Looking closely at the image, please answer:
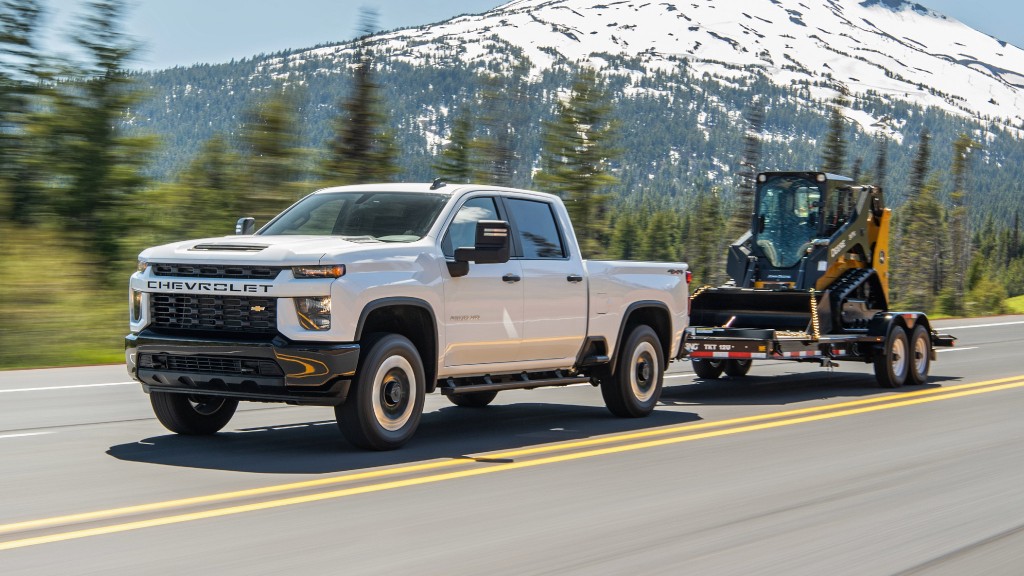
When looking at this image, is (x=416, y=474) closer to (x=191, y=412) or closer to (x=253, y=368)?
(x=253, y=368)

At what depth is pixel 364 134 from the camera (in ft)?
133

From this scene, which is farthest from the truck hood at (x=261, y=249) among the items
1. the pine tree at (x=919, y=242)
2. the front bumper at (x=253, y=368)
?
the pine tree at (x=919, y=242)

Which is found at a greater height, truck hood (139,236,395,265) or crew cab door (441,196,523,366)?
truck hood (139,236,395,265)

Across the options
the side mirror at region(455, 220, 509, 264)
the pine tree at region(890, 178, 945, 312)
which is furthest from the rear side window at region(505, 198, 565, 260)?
the pine tree at region(890, 178, 945, 312)

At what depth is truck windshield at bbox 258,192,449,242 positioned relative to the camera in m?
9.51

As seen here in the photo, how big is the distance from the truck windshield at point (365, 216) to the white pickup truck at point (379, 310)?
16 millimetres

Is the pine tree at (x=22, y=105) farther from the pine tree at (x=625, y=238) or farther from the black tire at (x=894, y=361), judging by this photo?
the pine tree at (x=625, y=238)

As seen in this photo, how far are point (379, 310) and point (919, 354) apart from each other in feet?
31.5

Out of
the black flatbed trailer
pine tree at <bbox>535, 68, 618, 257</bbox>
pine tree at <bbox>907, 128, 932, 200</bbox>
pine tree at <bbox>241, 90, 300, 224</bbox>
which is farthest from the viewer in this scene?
pine tree at <bbox>907, 128, 932, 200</bbox>

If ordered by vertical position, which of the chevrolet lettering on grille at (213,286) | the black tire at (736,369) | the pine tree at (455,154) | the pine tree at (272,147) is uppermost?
the pine tree at (455,154)

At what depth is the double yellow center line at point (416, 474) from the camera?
625 centimetres

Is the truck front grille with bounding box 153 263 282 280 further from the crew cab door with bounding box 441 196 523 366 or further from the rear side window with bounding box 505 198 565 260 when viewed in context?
the rear side window with bounding box 505 198 565 260

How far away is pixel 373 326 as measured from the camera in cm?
890

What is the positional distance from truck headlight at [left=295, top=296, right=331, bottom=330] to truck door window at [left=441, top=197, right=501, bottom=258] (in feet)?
4.44
